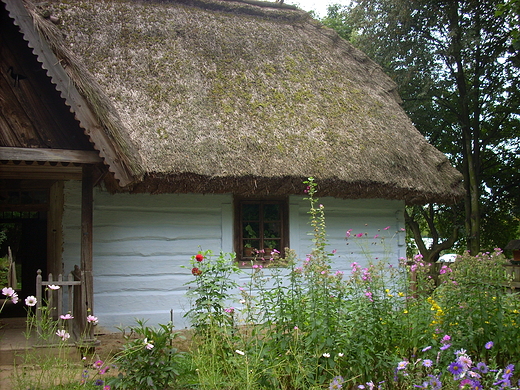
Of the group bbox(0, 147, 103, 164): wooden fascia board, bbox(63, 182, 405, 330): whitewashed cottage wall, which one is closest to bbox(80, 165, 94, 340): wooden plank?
bbox(0, 147, 103, 164): wooden fascia board

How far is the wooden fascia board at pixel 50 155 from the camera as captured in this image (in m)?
5.23

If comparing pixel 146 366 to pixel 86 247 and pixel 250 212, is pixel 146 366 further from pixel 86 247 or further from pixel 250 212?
pixel 250 212

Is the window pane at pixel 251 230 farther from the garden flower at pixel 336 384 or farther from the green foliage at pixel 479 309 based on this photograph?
the garden flower at pixel 336 384

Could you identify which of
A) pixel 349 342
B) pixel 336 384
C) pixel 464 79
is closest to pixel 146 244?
pixel 349 342

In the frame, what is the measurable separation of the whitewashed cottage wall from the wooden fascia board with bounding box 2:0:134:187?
225 cm

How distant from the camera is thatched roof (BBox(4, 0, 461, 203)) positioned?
730 cm

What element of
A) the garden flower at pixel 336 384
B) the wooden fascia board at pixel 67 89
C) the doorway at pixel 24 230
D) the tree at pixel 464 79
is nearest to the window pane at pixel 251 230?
the doorway at pixel 24 230

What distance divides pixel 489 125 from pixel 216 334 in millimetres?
14922

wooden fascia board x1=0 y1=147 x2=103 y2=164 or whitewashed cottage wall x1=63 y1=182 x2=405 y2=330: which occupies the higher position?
wooden fascia board x1=0 y1=147 x2=103 y2=164

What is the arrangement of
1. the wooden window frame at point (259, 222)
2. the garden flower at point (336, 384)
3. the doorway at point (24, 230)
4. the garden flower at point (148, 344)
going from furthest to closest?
the wooden window frame at point (259, 222) → the doorway at point (24, 230) → the garden flower at point (148, 344) → the garden flower at point (336, 384)

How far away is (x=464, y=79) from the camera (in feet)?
51.9

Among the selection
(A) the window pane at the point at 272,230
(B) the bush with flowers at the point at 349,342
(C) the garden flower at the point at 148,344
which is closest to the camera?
(C) the garden flower at the point at 148,344

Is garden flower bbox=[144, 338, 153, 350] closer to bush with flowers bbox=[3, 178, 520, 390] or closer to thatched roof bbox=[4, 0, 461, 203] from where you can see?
bush with flowers bbox=[3, 178, 520, 390]

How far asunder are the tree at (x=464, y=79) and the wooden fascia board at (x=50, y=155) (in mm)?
10717
